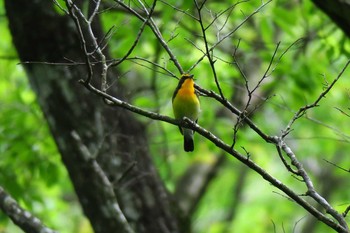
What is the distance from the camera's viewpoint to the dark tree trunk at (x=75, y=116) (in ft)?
14.9

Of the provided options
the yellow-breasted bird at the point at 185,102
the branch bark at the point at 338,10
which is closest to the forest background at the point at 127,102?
the branch bark at the point at 338,10

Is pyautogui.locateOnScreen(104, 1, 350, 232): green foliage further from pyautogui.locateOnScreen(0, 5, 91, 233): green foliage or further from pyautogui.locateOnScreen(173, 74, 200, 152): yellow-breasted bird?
pyautogui.locateOnScreen(0, 5, 91, 233): green foliage

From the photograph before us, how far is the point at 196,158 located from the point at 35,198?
2246 mm

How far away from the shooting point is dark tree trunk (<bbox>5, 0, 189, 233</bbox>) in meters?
4.55

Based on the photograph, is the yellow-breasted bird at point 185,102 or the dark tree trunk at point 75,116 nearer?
the yellow-breasted bird at point 185,102

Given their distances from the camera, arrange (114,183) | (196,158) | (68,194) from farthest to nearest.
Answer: (68,194)
(196,158)
(114,183)

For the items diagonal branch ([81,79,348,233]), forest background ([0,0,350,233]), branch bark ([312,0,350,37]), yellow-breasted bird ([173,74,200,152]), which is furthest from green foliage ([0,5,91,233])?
branch bark ([312,0,350,37])

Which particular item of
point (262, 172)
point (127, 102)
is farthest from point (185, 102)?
point (262, 172)

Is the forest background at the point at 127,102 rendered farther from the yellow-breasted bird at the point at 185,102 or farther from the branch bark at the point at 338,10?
the yellow-breasted bird at the point at 185,102

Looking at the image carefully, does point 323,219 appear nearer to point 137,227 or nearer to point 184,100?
point 184,100

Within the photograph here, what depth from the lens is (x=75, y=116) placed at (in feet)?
15.0

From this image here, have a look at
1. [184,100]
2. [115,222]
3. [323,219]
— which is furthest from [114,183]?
[323,219]

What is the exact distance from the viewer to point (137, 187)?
475cm

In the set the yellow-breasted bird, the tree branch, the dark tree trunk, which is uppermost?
the yellow-breasted bird
